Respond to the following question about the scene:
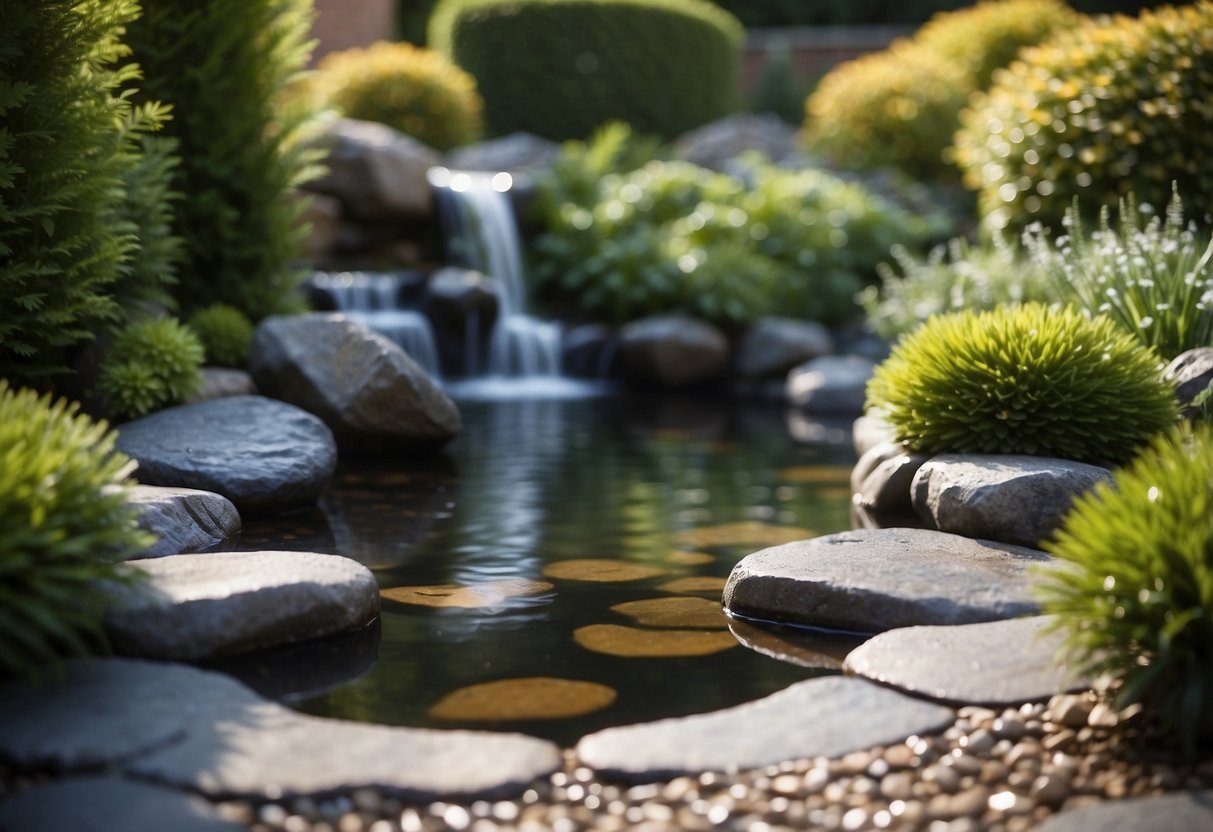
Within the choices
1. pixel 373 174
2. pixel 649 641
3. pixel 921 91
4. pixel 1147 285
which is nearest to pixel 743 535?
pixel 649 641

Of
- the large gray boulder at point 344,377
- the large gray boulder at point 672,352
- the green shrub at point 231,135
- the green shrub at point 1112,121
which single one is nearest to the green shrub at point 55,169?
the large gray boulder at point 344,377

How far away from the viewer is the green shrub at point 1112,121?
27.0 feet

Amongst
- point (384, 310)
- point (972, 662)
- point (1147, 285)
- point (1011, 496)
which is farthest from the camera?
point (384, 310)

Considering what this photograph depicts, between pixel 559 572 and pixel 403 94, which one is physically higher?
pixel 403 94

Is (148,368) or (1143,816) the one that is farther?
(148,368)

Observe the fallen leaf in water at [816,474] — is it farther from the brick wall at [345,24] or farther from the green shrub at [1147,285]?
the brick wall at [345,24]

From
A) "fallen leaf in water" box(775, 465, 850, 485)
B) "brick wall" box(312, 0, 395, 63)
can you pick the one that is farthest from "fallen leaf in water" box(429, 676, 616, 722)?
"brick wall" box(312, 0, 395, 63)

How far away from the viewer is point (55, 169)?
17.4 feet

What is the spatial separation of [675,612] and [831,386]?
6.50 m

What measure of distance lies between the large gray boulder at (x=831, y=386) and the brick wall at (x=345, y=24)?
1338cm

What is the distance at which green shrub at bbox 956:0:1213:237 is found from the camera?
824cm

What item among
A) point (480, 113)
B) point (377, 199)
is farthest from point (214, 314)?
point (480, 113)

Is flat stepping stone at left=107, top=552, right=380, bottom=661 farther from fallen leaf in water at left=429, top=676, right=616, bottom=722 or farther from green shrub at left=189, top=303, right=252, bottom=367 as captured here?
green shrub at left=189, top=303, right=252, bottom=367

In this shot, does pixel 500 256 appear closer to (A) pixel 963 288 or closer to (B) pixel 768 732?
(A) pixel 963 288
